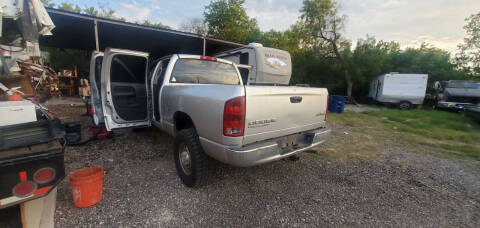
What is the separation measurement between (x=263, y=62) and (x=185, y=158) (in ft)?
16.2

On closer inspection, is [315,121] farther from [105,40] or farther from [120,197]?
[105,40]

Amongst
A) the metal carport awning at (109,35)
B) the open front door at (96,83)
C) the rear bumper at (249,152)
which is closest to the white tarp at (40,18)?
the open front door at (96,83)

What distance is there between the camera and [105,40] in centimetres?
765

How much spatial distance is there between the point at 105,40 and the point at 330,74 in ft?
57.0

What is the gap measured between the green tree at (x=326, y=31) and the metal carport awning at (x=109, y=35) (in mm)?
10738

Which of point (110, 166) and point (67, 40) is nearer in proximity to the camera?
point (110, 166)

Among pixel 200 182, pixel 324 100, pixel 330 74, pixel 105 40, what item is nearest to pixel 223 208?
pixel 200 182

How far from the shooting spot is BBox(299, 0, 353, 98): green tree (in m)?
15.9

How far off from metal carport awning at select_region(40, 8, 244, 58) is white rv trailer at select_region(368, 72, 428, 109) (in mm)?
12283

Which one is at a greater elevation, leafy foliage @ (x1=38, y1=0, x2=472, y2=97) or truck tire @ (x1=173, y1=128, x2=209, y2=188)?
leafy foliage @ (x1=38, y1=0, x2=472, y2=97)

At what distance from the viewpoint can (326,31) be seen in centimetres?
1642

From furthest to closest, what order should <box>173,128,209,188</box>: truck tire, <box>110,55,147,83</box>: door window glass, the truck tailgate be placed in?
<box>110,55,147,83</box>: door window glass, <box>173,128,209,188</box>: truck tire, the truck tailgate

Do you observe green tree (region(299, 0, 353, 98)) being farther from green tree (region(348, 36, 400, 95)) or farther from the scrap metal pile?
the scrap metal pile

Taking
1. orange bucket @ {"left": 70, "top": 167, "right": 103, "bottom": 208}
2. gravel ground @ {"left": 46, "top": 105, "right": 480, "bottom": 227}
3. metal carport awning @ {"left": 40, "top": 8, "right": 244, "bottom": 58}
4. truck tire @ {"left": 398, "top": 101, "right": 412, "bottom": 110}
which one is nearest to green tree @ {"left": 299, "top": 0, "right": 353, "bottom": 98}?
truck tire @ {"left": 398, "top": 101, "right": 412, "bottom": 110}
